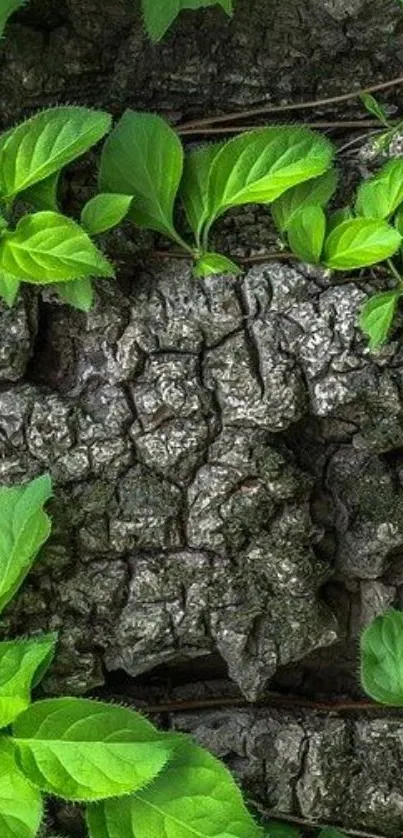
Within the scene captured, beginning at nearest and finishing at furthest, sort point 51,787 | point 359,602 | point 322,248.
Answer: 1. point 51,787
2. point 322,248
3. point 359,602

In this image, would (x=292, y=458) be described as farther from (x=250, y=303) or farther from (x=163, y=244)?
(x=163, y=244)

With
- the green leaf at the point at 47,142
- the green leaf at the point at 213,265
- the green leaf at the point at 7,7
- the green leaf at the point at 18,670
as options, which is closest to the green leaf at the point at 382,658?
the green leaf at the point at 18,670

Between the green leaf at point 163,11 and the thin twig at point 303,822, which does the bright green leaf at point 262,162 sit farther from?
the thin twig at point 303,822

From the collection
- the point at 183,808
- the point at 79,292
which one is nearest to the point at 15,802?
the point at 183,808

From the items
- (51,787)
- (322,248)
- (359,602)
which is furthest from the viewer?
(359,602)

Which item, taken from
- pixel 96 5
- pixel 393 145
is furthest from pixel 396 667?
pixel 96 5

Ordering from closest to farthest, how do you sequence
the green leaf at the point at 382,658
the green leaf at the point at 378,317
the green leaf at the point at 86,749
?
the green leaf at the point at 86,749, the green leaf at the point at 378,317, the green leaf at the point at 382,658
